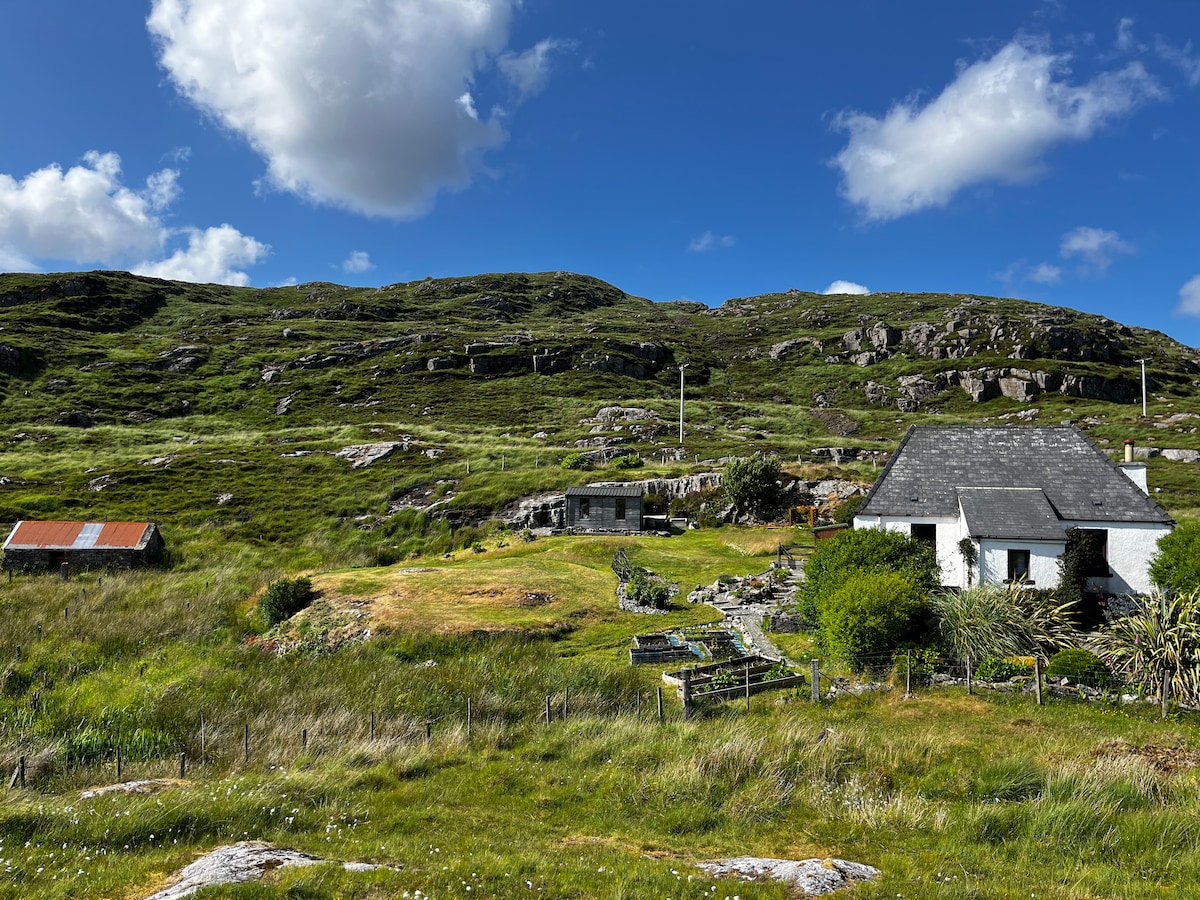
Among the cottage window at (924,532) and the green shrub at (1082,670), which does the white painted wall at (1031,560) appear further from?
the green shrub at (1082,670)

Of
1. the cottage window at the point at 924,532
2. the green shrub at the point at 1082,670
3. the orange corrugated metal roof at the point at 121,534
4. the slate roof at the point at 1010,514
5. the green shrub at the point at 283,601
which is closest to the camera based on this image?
the green shrub at the point at 1082,670

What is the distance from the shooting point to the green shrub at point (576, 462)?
197ft

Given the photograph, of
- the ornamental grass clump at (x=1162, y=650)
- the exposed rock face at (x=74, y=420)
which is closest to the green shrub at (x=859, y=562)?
the ornamental grass clump at (x=1162, y=650)

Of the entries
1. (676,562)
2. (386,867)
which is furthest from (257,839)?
(676,562)

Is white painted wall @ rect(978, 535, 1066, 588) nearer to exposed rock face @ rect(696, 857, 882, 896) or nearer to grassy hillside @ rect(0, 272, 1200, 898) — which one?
grassy hillside @ rect(0, 272, 1200, 898)

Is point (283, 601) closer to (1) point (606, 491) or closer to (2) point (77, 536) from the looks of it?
(2) point (77, 536)

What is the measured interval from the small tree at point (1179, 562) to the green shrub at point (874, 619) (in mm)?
8261

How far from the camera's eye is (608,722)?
1514 centimetres

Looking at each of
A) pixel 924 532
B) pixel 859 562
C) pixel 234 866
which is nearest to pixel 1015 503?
pixel 924 532

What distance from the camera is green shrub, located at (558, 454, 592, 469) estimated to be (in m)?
60.2

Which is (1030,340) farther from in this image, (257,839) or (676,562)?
(257,839)

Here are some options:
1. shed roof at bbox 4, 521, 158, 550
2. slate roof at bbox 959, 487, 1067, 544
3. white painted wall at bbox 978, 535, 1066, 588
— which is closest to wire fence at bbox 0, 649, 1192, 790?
white painted wall at bbox 978, 535, 1066, 588

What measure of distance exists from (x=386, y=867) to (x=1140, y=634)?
2019 cm

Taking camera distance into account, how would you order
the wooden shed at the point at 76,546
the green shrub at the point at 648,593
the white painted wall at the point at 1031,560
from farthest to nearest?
the wooden shed at the point at 76,546
the green shrub at the point at 648,593
the white painted wall at the point at 1031,560
